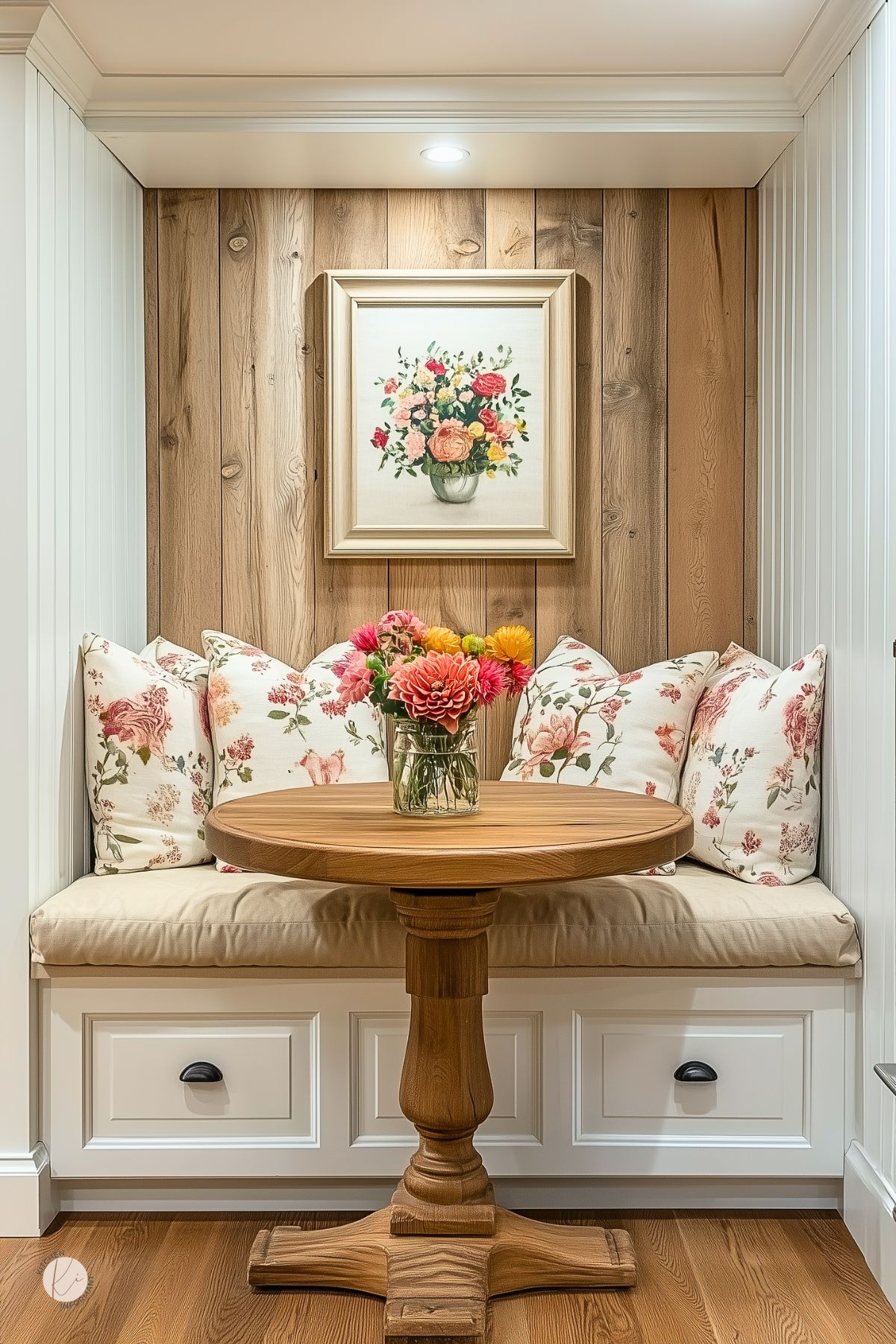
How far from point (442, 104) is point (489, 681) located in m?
1.41

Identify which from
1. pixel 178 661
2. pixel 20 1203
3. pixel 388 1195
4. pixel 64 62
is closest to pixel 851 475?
pixel 178 661

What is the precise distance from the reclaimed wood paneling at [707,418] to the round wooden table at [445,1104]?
0.99 meters

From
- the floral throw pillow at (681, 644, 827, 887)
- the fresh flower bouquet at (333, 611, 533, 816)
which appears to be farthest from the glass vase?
the floral throw pillow at (681, 644, 827, 887)

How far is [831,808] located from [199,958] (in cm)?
133

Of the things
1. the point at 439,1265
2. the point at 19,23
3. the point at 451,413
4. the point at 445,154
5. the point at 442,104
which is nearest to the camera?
the point at 439,1265

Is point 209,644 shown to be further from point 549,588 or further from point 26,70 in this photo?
point 26,70

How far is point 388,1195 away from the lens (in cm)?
231

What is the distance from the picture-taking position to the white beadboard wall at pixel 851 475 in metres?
2.08

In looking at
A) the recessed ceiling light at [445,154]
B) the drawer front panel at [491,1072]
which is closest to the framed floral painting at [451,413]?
the recessed ceiling light at [445,154]

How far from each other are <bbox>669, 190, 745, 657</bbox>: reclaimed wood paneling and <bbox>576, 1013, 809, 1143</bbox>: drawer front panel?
1041 mm

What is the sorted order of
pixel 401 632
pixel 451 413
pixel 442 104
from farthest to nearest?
pixel 451 413
pixel 442 104
pixel 401 632

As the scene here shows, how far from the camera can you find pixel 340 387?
115 inches

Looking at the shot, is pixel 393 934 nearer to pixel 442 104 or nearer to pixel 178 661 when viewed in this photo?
pixel 178 661

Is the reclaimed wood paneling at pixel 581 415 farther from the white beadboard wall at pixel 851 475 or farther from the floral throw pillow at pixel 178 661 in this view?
the floral throw pillow at pixel 178 661
